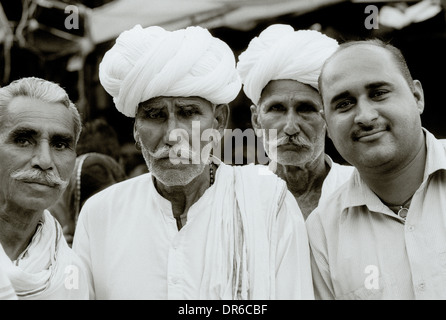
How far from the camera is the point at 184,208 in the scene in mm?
2574

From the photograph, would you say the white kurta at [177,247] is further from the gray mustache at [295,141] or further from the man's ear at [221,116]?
the gray mustache at [295,141]

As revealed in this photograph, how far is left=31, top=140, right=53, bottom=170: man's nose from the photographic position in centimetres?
224

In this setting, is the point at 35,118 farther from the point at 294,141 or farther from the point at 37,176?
the point at 294,141

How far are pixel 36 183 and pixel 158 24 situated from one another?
2199 mm

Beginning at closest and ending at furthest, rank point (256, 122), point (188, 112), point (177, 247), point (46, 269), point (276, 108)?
1. point (46, 269)
2. point (177, 247)
3. point (188, 112)
4. point (276, 108)
5. point (256, 122)

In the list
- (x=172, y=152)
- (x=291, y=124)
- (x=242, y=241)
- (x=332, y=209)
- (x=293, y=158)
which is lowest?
(x=242, y=241)

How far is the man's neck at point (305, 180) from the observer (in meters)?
3.19

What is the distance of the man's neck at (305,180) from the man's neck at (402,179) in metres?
0.73

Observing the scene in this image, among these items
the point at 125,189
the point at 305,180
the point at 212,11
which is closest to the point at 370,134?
the point at 305,180

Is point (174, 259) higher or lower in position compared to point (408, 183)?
lower

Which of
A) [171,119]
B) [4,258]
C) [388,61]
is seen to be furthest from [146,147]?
[388,61]
